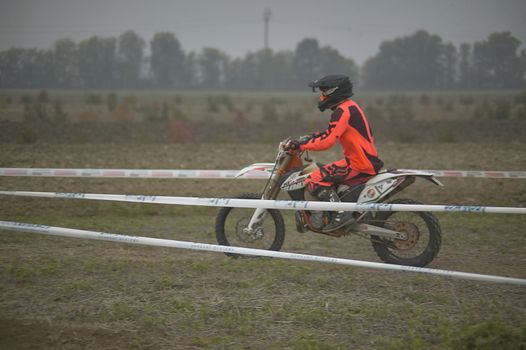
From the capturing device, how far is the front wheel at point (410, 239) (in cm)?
657

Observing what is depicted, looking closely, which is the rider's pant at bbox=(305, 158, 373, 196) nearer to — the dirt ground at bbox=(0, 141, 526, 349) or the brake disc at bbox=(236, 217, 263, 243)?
the brake disc at bbox=(236, 217, 263, 243)

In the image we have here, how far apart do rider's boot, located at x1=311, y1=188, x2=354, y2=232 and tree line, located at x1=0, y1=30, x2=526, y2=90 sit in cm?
1641

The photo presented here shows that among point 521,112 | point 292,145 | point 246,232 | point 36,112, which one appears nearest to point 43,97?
point 36,112

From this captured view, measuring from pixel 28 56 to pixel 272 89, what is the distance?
164 ft

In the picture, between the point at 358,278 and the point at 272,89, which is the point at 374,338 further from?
the point at 272,89

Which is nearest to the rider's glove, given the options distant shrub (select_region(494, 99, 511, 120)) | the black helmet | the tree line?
the black helmet

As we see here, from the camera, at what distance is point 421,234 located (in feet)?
22.0

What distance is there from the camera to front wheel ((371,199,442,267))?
259 inches

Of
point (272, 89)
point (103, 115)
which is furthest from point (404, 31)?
point (103, 115)

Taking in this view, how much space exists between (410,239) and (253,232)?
1762 mm

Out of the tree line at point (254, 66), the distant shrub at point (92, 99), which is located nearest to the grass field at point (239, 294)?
the tree line at point (254, 66)

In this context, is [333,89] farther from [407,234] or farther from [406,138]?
[406,138]

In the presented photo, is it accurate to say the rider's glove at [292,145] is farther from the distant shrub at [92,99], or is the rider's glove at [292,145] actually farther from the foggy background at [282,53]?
the distant shrub at [92,99]

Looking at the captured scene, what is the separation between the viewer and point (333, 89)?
6.71m
